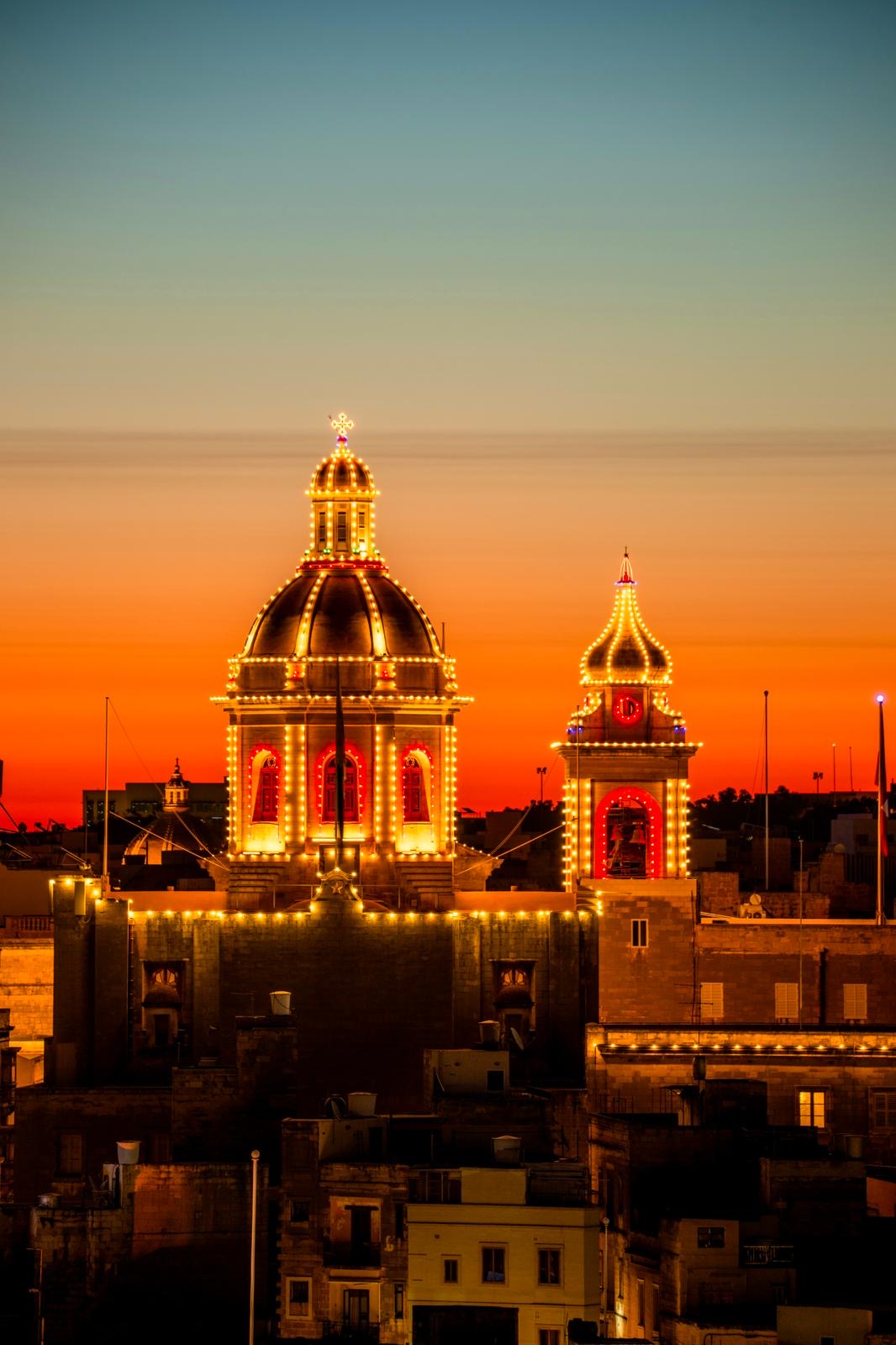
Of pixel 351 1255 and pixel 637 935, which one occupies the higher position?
pixel 637 935

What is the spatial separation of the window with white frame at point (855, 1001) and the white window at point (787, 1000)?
1.23 meters

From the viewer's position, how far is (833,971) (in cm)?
10269

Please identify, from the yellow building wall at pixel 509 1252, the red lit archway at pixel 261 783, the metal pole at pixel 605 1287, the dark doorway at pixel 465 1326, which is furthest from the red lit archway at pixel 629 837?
the dark doorway at pixel 465 1326

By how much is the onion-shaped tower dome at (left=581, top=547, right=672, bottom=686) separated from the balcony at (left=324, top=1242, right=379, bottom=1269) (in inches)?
1114

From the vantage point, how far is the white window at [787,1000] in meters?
102

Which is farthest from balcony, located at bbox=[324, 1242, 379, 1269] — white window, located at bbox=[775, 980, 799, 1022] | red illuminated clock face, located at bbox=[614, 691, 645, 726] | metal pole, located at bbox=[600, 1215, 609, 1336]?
red illuminated clock face, located at bbox=[614, 691, 645, 726]

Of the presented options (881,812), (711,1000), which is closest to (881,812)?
(881,812)

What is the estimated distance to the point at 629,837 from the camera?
10712cm

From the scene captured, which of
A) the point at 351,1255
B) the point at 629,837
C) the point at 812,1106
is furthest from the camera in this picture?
the point at 629,837

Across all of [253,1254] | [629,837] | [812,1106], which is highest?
[629,837]

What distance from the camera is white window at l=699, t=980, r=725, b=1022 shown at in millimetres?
102375

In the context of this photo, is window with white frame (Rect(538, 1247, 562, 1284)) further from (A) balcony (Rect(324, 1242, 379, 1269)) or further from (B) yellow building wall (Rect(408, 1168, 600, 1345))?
(A) balcony (Rect(324, 1242, 379, 1269))

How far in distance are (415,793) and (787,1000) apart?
12.4 meters

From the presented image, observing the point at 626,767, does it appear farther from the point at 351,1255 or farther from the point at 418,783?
the point at 351,1255
